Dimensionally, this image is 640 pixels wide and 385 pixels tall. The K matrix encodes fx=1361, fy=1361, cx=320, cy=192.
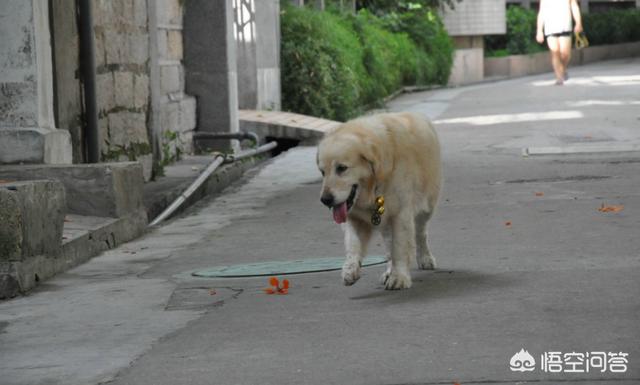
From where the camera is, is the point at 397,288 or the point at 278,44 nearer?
the point at 397,288

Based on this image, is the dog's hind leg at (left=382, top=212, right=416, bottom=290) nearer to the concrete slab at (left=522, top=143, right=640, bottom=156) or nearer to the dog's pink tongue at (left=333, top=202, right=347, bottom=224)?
the dog's pink tongue at (left=333, top=202, right=347, bottom=224)

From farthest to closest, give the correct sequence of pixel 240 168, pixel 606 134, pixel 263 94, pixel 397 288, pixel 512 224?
pixel 263 94 → pixel 606 134 → pixel 240 168 → pixel 512 224 → pixel 397 288

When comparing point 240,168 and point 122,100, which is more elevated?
point 122,100

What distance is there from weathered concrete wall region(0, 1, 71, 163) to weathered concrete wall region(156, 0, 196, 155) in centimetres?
417

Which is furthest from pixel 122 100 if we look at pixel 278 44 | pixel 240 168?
pixel 278 44

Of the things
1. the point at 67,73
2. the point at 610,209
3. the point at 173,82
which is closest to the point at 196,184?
the point at 67,73

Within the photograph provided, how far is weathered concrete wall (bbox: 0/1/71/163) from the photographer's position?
30.2 feet

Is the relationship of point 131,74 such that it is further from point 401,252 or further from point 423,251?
point 401,252

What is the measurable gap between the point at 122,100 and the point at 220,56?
3.66 metres

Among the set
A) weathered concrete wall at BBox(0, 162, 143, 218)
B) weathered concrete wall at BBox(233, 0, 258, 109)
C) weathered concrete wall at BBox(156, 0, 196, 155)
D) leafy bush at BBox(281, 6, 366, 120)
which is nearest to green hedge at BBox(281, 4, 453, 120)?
leafy bush at BBox(281, 6, 366, 120)

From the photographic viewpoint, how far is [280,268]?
25.0ft

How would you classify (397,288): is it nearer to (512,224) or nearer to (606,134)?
(512,224)

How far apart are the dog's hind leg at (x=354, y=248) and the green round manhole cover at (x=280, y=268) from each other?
836 millimetres

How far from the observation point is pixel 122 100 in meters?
11.9
